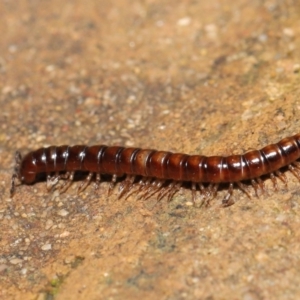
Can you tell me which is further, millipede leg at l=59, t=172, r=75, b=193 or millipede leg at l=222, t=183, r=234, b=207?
millipede leg at l=59, t=172, r=75, b=193

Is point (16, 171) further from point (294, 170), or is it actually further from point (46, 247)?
point (294, 170)

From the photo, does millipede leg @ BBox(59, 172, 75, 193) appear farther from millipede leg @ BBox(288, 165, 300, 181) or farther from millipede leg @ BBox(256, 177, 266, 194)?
millipede leg @ BBox(288, 165, 300, 181)

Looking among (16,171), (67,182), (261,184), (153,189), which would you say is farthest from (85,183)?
(261,184)

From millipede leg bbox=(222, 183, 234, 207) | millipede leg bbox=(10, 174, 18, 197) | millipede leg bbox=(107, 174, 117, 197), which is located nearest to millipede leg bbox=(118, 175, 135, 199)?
millipede leg bbox=(107, 174, 117, 197)

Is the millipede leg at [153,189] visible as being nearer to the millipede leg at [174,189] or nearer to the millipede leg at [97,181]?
the millipede leg at [174,189]

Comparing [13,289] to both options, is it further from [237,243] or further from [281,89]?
[281,89]

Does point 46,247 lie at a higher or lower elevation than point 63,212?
lower

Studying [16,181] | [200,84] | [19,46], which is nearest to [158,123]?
[200,84]
